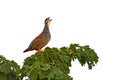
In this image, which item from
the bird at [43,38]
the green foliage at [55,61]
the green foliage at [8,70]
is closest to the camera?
the green foliage at [55,61]

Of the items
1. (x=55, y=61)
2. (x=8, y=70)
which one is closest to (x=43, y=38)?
(x=55, y=61)

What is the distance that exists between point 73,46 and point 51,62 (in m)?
1.31

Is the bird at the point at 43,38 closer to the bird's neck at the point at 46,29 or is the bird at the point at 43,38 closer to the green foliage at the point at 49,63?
the bird's neck at the point at 46,29

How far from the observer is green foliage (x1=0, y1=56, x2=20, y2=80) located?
12.1 meters

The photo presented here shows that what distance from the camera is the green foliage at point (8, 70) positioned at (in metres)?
12.1

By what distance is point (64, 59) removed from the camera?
39.9 ft

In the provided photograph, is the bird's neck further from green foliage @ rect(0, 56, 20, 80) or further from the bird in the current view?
green foliage @ rect(0, 56, 20, 80)

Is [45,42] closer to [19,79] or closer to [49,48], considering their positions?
[49,48]

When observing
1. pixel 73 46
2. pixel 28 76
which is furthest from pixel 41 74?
pixel 73 46

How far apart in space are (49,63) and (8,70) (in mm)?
1128

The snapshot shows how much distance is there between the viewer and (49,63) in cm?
1164

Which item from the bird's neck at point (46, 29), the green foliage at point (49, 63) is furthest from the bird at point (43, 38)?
the green foliage at point (49, 63)

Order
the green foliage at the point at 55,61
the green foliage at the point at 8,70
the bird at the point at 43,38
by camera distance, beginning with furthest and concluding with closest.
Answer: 1. the bird at the point at 43,38
2. the green foliage at the point at 8,70
3. the green foliage at the point at 55,61

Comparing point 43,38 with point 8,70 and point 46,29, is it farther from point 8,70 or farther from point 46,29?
point 8,70
